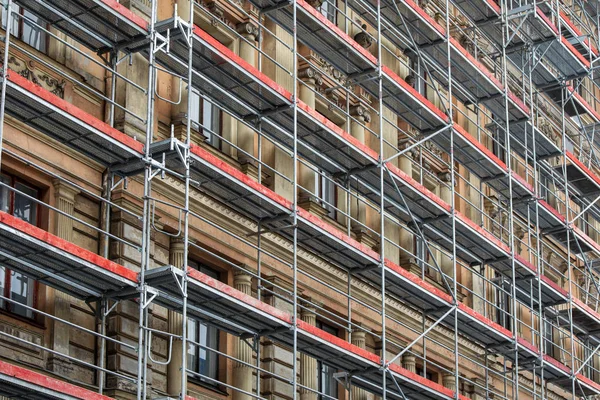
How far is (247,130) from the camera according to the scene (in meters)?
25.4

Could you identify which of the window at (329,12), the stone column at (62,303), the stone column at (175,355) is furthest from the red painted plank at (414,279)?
the stone column at (62,303)

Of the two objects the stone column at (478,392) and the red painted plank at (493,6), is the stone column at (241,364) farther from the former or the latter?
the red painted plank at (493,6)

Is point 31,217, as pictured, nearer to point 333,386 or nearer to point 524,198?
point 333,386

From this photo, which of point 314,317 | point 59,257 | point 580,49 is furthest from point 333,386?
point 580,49

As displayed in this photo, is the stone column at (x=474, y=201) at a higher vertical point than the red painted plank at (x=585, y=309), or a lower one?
higher

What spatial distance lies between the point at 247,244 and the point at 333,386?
4435 mm

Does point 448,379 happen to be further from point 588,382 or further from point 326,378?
point 326,378

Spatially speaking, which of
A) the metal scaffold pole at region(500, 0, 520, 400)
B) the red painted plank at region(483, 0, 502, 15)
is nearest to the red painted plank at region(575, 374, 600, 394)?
the metal scaffold pole at region(500, 0, 520, 400)

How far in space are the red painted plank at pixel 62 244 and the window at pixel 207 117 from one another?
576 centimetres

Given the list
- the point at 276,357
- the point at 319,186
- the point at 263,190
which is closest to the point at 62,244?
the point at 263,190

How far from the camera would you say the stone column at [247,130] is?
2522 centimetres

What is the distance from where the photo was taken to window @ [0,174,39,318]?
20047 millimetres

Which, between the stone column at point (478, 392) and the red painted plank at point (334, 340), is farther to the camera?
the stone column at point (478, 392)

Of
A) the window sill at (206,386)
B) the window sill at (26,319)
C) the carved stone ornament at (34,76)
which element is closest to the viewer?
the window sill at (26,319)
